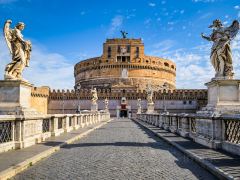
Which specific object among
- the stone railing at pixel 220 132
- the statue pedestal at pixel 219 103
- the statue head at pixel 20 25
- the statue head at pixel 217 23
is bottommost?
the stone railing at pixel 220 132

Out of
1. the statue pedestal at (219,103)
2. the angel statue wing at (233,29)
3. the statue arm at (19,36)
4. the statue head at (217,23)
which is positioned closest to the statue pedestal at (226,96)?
the statue pedestal at (219,103)

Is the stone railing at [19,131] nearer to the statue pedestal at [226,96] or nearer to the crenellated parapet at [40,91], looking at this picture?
the statue pedestal at [226,96]

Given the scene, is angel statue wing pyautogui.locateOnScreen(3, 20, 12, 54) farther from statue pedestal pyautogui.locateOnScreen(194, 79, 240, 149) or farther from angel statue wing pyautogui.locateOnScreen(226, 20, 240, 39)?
angel statue wing pyautogui.locateOnScreen(226, 20, 240, 39)

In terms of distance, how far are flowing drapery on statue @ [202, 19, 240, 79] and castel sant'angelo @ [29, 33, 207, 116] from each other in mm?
61502

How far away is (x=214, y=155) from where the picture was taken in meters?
7.57

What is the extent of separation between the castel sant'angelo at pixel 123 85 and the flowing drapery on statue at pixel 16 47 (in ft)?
196

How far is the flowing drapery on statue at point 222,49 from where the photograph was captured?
10.1 m

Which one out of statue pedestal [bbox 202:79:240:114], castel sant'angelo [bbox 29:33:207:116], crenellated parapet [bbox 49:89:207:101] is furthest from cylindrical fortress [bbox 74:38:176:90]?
statue pedestal [bbox 202:79:240:114]

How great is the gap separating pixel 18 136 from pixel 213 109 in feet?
18.5

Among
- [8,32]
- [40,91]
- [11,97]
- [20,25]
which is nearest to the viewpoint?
[11,97]

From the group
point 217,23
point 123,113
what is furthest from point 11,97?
point 123,113

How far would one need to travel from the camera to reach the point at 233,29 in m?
10.5

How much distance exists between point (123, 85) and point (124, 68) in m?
6.75

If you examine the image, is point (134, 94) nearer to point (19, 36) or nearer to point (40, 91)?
point (40, 91)
